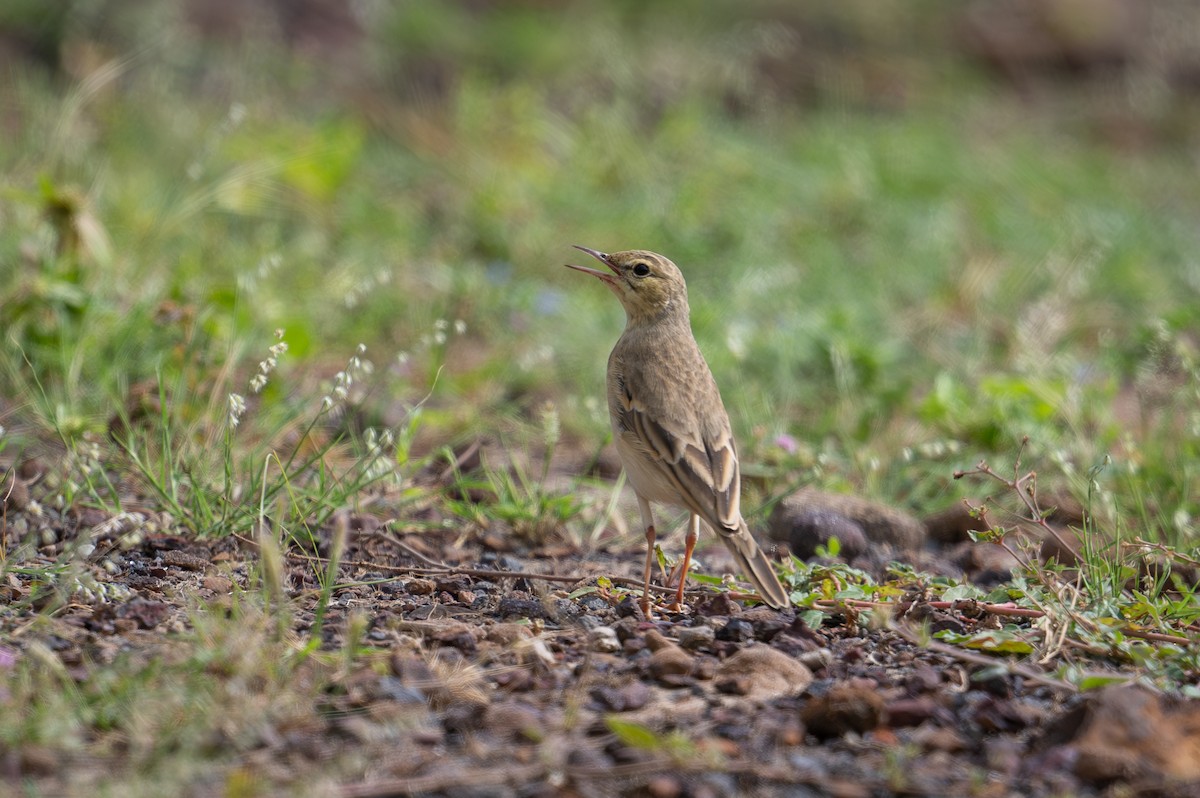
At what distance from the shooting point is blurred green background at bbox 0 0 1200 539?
5.91m

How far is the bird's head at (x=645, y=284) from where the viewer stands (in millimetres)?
5375

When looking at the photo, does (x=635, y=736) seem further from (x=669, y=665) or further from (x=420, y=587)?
(x=420, y=587)

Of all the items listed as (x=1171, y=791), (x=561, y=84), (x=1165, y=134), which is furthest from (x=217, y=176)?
(x=1165, y=134)

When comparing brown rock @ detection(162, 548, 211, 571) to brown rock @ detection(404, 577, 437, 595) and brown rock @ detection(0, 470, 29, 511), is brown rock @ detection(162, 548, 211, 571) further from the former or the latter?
brown rock @ detection(404, 577, 437, 595)

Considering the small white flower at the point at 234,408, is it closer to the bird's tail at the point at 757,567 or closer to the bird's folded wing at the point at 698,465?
the bird's folded wing at the point at 698,465

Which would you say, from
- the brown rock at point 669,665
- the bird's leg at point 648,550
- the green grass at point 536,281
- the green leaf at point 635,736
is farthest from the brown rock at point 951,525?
the green leaf at point 635,736

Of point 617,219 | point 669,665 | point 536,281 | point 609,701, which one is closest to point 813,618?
point 669,665

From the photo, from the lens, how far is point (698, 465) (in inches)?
176

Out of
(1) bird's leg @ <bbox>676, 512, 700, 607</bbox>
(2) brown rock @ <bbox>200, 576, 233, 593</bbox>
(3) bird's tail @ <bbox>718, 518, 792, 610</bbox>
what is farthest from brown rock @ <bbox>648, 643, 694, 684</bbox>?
(2) brown rock @ <bbox>200, 576, 233, 593</bbox>

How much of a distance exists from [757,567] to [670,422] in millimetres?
751

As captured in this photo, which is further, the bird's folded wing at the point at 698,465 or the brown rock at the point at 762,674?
the bird's folded wing at the point at 698,465

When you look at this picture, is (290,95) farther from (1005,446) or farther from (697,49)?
(1005,446)

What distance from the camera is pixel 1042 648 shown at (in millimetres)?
3828

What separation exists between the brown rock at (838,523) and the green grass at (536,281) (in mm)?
381
